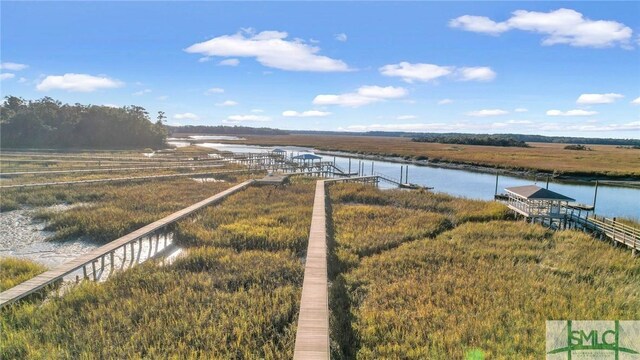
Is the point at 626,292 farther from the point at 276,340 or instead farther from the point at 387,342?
the point at 276,340

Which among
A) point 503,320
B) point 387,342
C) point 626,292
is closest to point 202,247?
point 387,342

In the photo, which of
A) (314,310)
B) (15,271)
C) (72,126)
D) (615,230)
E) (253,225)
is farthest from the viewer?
(72,126)

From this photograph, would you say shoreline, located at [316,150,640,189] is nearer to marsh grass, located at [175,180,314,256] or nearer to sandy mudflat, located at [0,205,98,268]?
marsh grass, located at [175,180,314,256]

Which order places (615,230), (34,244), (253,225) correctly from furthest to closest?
(615,230)
(253,225)
(34,244)

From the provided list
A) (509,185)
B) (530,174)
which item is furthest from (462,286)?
(530,174)

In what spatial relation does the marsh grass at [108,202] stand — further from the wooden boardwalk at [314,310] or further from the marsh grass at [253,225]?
the wooden boardwalk at [314,310]

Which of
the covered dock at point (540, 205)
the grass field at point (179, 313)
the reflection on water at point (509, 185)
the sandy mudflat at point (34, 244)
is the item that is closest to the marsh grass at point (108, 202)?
the sandy mudflat at point (34, 244)

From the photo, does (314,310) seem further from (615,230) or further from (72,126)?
(72,126)
